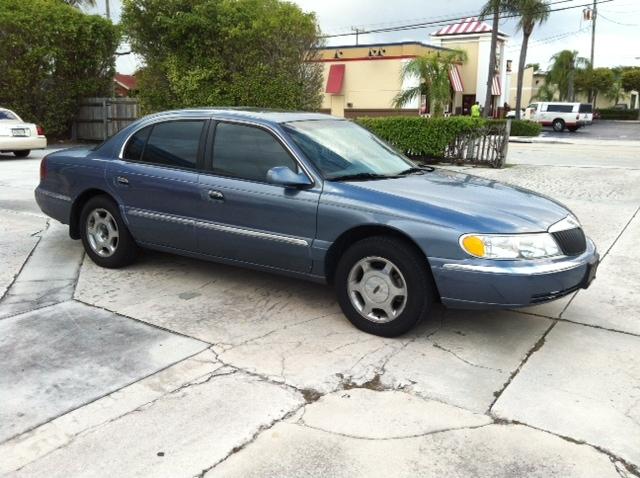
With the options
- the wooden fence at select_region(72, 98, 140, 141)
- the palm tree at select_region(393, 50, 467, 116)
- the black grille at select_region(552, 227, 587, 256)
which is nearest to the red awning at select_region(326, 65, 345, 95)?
the palm tree at select_region(393, 50, 467, 116)

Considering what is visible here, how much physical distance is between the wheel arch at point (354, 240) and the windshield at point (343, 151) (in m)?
0.48

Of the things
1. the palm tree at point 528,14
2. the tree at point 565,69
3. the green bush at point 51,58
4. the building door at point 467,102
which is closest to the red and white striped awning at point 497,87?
the building door at point 467,102

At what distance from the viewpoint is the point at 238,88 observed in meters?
18.4

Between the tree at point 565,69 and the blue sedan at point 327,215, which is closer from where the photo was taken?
the blue sedan at point 327,215

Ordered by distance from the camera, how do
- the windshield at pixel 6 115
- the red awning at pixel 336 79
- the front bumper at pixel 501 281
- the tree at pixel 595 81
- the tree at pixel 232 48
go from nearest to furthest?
1. the front bumper at pixel 501 281
2. the windshield at pixel 6 115
3. the tree at pixel 232 48
4. the red awning at pixel 336 79
5. the tree at pixel 595 81

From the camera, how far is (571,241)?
4363 millimetres

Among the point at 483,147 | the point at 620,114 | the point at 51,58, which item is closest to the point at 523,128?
the point at 483,147

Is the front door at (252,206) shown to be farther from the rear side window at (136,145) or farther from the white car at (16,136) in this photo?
the white car at (16,136)

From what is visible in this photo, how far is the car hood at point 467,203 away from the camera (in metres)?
4.13

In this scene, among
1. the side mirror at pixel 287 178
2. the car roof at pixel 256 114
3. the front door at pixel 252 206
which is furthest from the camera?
the car roof at pixel 256 114

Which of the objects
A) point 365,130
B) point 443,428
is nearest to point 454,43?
point 365,130

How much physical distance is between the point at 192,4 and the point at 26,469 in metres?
17.6

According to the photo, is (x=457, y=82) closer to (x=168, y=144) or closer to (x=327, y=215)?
(x=168, y=144)

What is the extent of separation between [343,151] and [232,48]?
14465 mm
